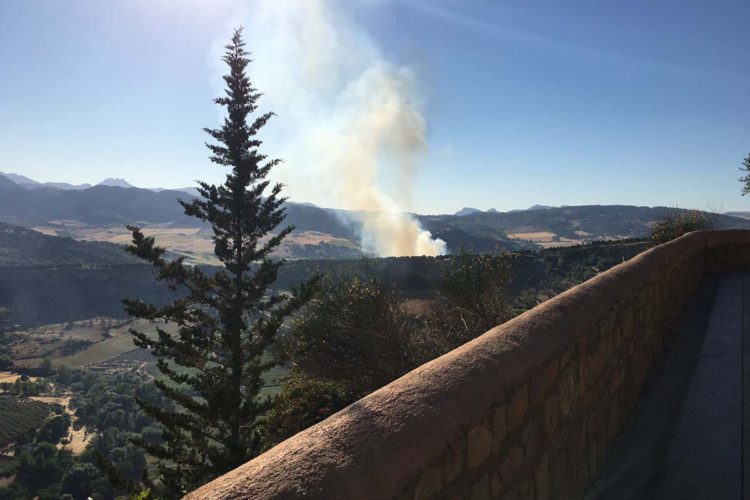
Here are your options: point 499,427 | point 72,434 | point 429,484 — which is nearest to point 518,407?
point 499,427

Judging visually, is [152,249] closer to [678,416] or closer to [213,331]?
[213,331]

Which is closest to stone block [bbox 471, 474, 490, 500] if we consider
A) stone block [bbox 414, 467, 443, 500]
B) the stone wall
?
the stone wall

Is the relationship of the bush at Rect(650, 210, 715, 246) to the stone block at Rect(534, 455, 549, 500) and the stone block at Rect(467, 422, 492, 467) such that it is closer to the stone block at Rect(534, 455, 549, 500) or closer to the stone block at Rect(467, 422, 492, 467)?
the stone block at Rect(534, 455, 549, 500)

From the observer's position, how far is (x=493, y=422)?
1786mm

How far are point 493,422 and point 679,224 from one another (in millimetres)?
14761

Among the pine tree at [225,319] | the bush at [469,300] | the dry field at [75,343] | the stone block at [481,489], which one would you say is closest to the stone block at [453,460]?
the stone block at [481,489]

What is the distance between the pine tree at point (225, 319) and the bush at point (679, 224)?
10.4 meters

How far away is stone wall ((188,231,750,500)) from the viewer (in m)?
1.21

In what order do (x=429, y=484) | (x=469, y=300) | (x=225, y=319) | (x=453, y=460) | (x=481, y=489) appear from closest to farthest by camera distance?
(x=429, y=484) < (x=453, y=460) < (x=481, y=489) < (x=469, y=300) < (x=225, y=319)

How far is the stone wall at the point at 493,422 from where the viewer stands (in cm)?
121

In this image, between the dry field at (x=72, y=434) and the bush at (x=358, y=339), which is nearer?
A: the bush at (x=358, y=339)

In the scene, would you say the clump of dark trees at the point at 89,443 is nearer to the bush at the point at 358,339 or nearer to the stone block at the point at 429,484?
the bush at the point at 358,339

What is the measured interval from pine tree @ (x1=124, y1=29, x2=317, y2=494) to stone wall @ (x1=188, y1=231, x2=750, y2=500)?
36.6 ft

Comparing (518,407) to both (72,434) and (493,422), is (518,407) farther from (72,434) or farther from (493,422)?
(72,434)
